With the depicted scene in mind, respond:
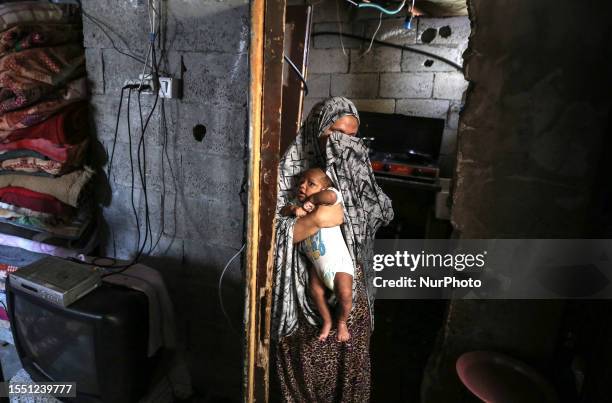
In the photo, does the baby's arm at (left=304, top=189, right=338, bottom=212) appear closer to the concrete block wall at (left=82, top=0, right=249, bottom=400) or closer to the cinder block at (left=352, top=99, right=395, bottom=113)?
the concrete block wall at (left=82, top=0, right=249, bottom=400)

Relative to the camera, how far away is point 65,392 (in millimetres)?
1632

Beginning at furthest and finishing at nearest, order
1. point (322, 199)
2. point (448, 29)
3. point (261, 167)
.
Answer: point (448, 29) → point (322, 199) → point (261, 167)

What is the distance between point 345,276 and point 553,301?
43.1 inches

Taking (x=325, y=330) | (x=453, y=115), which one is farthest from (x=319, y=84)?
(x=325, y=330)

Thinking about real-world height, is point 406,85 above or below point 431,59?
below

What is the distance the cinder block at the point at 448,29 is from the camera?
322cm

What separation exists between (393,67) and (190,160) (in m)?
2.51

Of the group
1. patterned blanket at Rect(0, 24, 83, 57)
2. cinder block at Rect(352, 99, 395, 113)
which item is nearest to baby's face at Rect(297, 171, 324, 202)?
patterned blanket at Rect(0, 24, 83, 57)

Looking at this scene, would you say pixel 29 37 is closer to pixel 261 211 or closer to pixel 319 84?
pixel 261 211

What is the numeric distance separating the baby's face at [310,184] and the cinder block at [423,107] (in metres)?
2.57

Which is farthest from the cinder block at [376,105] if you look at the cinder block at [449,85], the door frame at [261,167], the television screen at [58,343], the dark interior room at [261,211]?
the television screen at [58,343]

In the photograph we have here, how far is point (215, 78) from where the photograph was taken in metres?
1.76

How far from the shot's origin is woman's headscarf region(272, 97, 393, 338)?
1.41 meters

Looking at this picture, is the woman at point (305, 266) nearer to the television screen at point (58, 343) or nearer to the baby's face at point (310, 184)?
the baby's face at point (310, 184)
